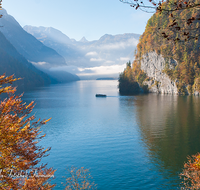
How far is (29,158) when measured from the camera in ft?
43.5

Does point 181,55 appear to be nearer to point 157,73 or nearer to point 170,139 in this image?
point 157,73

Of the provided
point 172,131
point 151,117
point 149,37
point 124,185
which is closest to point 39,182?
point 124,185

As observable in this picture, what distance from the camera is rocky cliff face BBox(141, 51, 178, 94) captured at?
135625mm

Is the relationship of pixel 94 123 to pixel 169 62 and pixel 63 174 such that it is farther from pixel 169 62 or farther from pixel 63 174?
pixel 169 62

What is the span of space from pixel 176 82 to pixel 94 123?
93836 millimetres

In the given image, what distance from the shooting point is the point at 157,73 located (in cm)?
14762

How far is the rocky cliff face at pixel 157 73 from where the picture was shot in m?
136

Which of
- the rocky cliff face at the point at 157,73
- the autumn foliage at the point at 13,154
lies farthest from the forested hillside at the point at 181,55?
the autumn foliage at the point at 13,154

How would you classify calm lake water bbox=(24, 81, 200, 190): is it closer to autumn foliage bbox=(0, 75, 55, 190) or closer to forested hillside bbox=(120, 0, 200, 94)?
autumn foliage bbox=(0, 75, 55, 190)

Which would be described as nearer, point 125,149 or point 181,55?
point 125,149

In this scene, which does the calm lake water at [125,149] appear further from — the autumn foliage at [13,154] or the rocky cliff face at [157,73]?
the rocky cliff face at [157,73]

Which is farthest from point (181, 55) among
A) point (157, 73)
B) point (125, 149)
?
point (125, 149)

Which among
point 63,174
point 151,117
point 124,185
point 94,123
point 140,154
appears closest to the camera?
point 124,185

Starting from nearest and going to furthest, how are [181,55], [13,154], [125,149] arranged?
[13,154] → [125,149] → [181,55]
